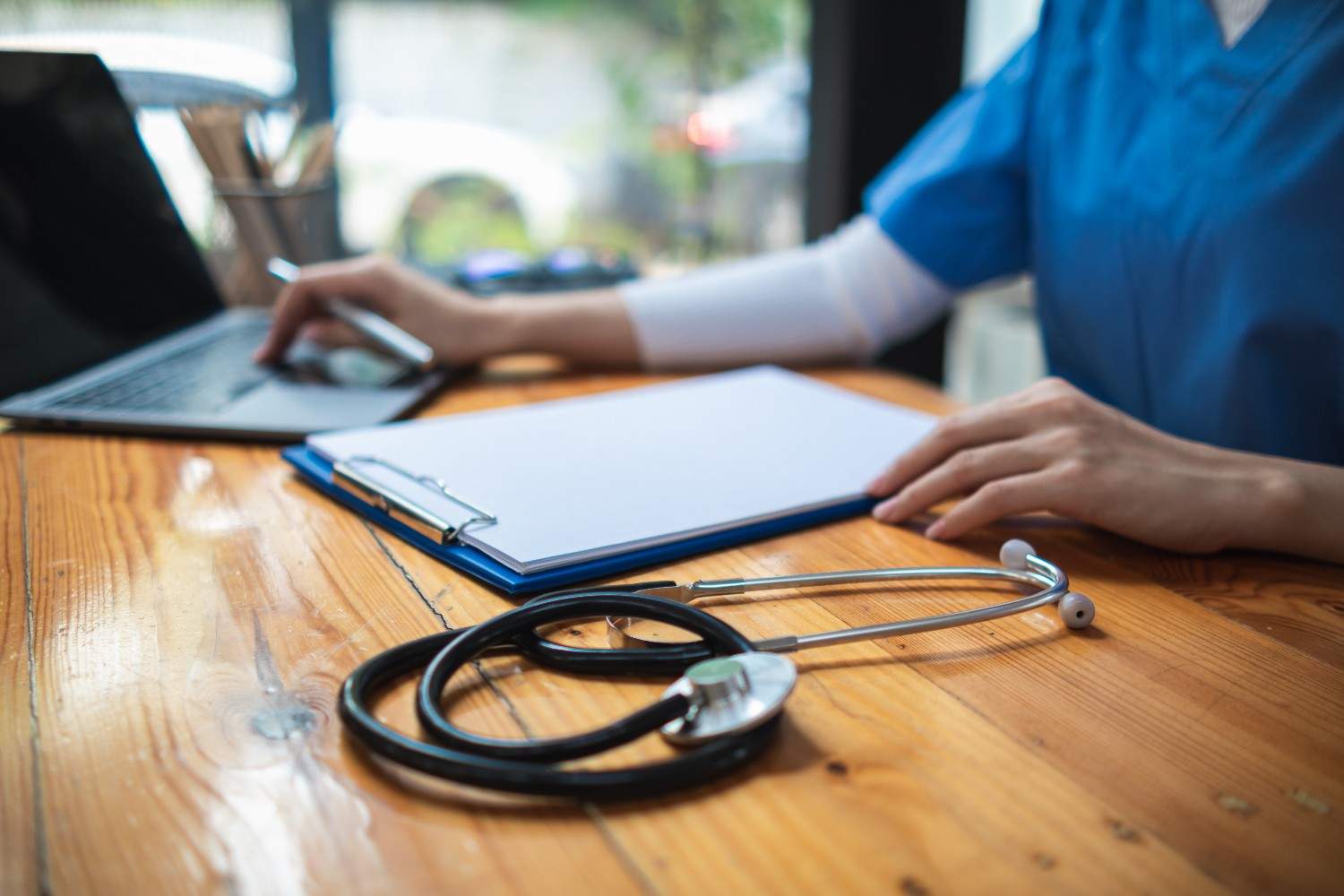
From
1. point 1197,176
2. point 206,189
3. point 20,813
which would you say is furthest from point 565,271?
point 20,813

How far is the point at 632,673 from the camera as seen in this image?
43cm

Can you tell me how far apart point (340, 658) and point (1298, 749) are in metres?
0.38

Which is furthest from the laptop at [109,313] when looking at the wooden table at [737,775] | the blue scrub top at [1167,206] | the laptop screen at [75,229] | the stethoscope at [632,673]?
the blue scrub top at [1167,206]

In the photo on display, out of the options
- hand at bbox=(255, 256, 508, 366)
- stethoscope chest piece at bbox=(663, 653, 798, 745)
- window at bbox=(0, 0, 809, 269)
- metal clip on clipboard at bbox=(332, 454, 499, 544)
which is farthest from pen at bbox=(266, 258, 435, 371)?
window at bbox=(0, 0, 809, 269)

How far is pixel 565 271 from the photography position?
1196 mm

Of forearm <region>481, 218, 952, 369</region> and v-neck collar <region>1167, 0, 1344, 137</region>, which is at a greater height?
v-neck collar <region>1167, 0, 1344, 137</region>

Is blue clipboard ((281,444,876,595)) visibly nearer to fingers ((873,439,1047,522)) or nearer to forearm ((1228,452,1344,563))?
fingers ((873,439,1047,522))

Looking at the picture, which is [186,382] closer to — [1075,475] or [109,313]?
[109,313]

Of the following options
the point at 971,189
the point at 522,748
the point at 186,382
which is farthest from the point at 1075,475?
the point at 186,382

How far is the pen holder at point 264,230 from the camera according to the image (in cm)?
111

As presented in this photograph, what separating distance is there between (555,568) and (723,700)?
159mm

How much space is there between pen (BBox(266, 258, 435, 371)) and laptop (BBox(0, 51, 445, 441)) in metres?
0.02

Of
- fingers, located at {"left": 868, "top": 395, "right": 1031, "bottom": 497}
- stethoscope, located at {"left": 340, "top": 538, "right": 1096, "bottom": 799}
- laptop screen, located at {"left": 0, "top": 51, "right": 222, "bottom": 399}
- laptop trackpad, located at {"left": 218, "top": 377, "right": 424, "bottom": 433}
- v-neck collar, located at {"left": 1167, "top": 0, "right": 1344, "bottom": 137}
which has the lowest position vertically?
laptop trackpad, located at {"left": 218, "top": 377, "right": 424, "bottom": 433}

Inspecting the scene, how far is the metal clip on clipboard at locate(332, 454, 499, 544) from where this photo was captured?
0.54 metres
